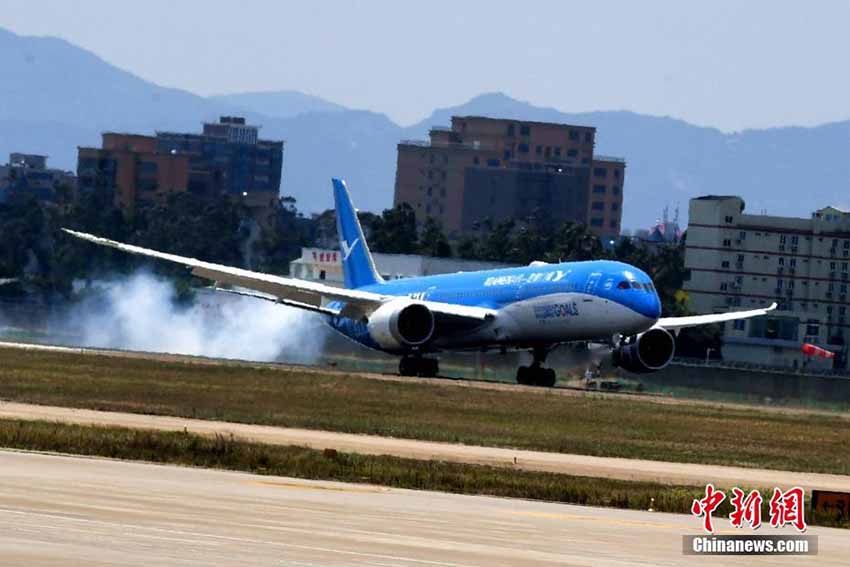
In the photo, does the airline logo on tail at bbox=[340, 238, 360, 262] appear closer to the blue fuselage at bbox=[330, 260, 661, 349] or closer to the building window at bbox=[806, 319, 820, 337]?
the blue fuselage at bbox=[330, 260, 661, 349]

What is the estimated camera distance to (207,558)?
2061 cm

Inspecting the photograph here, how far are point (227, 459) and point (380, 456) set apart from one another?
12.6ft

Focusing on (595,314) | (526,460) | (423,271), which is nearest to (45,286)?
(423,271)

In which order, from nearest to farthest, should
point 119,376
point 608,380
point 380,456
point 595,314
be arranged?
1. point 380,456
2. point 119,376
3. point 595,314
4. point 608,380

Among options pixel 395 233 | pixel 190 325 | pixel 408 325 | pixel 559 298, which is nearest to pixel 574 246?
pixel 395 233

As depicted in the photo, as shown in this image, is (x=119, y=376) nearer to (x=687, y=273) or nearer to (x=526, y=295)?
(x=526, y=295)

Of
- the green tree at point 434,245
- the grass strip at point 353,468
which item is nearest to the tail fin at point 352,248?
the grass strip at point 353,468

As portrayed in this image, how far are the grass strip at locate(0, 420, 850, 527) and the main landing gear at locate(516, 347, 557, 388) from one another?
121ft

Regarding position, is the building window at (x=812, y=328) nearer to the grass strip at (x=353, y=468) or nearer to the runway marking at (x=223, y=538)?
the grass strip at (x=353, y=468)

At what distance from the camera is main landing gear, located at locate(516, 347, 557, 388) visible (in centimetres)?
7431

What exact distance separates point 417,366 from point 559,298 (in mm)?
6378

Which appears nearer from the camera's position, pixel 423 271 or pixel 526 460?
pixel 526 460

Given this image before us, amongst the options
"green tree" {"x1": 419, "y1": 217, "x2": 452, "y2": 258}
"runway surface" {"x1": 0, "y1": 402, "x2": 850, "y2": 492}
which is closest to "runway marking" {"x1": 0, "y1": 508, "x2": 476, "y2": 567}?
"runway surface" {"x1": 0, "y1": 402, "x2": 850, "y2": 492}

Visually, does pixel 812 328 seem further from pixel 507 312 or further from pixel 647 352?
pixel 507 312
